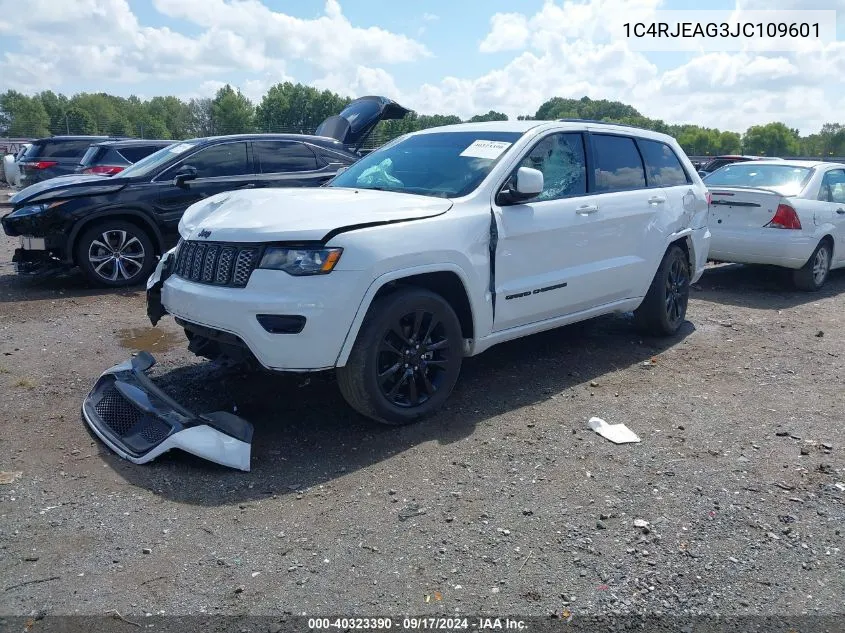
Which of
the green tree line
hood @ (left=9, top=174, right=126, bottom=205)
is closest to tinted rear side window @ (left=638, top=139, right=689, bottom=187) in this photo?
hood @ (left=9, top=174, right=126, bottom=205)

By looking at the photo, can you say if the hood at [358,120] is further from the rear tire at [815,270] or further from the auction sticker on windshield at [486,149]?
the rear tire at [815,270]

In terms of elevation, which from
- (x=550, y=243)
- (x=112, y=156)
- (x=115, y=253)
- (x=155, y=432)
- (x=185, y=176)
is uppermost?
(x=112, y=156)

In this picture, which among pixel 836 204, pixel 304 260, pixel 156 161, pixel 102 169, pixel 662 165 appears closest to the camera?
pixel 304 260

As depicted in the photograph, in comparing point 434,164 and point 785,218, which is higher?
point 434,164

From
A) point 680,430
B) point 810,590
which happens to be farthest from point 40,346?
point 810,590

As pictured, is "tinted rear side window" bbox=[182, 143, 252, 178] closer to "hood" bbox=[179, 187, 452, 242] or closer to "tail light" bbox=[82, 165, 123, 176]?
"hood" bbox=[179, 187, 452, 242]

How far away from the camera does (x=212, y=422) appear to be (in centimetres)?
412

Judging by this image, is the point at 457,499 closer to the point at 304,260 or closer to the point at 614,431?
the point at 614,431

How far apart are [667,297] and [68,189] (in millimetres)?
6371

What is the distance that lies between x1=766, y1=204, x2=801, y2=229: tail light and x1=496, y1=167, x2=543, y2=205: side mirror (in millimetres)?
5182

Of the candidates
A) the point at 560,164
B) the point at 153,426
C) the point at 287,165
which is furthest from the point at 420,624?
the point at 287,165

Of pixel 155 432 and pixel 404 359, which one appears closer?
pixel 155 432

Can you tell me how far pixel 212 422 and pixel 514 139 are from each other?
283cm

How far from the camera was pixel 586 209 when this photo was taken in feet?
18.1
